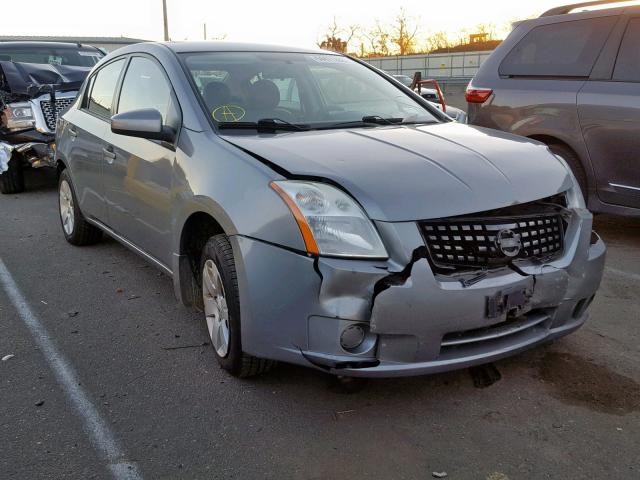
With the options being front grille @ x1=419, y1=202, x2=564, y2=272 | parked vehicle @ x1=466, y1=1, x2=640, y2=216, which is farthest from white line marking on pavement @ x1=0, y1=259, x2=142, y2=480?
parked vehicle @ x1=466, y1=1, x2=640, y2=216

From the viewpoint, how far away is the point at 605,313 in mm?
3979

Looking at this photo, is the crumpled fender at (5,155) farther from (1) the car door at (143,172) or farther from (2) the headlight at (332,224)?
(2) the headlight at (332,224)

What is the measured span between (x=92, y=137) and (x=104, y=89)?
43 cm

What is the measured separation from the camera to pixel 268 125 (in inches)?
140

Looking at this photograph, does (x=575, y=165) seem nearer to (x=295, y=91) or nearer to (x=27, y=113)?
(x=295, y=91)

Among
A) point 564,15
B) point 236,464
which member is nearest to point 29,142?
point 564,15

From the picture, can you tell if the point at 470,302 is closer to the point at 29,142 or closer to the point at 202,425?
the point at 202,425

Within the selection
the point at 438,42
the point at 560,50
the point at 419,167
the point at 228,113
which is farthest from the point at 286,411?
the point at 438,42

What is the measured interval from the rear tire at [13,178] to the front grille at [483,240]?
7231 millimetres

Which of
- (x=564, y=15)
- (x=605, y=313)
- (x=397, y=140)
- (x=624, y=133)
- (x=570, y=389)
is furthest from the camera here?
(x=564, y=15)

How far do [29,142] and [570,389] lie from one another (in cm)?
727

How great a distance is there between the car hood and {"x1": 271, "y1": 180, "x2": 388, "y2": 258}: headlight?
0.19 ft

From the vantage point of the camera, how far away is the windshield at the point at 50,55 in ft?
32.8

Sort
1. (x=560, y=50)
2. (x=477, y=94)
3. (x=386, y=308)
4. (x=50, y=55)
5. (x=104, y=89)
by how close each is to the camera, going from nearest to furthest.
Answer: (x=386, y=308)
(x=104, y=89)
(x=560, y=50)
(x=477, y=94)
(x=50, y=55)
